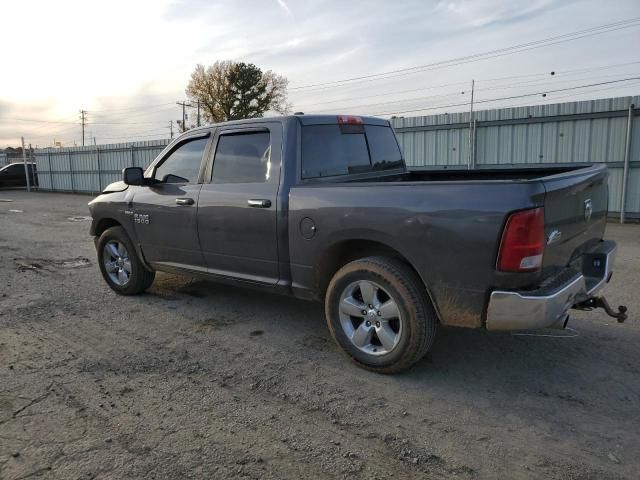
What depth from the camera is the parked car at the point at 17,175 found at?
3153 centimetres

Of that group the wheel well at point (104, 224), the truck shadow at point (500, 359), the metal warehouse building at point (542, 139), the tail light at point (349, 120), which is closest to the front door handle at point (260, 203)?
the tail light at point (349, 120)

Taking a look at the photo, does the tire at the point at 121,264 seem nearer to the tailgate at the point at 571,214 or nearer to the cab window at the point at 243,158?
the cab window at the point at 243,158

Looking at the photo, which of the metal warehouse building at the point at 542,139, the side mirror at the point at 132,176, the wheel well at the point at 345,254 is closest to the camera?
the wheel well at the point at 345,254

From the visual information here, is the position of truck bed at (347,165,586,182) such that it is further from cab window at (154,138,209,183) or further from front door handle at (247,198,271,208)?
cab window at (154,138,209,183)

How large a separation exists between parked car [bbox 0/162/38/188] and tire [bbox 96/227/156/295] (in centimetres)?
2971

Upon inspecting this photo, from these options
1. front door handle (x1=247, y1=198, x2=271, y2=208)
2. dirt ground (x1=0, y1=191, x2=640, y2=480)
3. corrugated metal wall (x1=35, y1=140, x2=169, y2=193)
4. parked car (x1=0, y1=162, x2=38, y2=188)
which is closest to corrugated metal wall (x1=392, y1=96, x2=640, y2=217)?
dirt ground (x1=0, y1=191, x2=640, y2=480)

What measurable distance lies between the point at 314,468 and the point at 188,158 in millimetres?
3456

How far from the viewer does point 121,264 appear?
5961 mm

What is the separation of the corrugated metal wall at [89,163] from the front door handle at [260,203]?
768 inches

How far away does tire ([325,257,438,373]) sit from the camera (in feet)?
11.4

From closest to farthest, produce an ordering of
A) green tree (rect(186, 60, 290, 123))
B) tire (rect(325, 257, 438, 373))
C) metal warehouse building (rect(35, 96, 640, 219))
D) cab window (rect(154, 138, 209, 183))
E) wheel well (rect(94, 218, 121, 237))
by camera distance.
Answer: tire (rect(325, 257, 438, 373))
cab window (rect(154, 138, 209, 183))
wheel well (rect(94, 218, 121, 237))
metal warehouse building (rect(35, 96, 640, 219))
green tree (rect(186, 60, 290, 123))

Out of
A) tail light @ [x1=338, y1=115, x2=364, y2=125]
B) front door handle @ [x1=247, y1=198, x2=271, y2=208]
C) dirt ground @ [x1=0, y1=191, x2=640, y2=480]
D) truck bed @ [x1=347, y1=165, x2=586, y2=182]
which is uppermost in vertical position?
tail light @ [x1=338, y1=115, x2=364, y2=125]

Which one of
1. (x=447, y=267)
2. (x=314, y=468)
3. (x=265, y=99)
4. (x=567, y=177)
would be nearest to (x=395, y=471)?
(x=314, y=468)

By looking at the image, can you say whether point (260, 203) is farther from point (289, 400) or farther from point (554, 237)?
point (554, 237)
